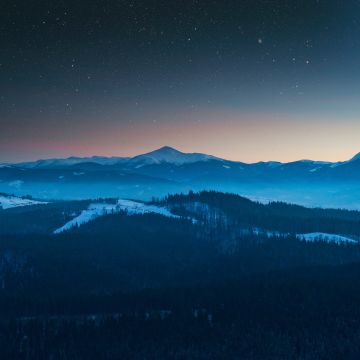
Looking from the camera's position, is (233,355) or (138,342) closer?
(233,355)

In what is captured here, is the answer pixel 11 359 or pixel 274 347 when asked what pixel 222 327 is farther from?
pixel 11 359

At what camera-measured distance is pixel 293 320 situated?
195m

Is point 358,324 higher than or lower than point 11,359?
higher

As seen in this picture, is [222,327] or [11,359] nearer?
[11,359]

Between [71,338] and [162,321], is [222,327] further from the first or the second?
[71,338]

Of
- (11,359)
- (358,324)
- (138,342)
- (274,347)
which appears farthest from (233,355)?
(11,359)

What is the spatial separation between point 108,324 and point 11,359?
40.6 metres

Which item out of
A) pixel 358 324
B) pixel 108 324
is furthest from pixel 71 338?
pixel 358 324

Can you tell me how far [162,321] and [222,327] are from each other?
2479 centimetres

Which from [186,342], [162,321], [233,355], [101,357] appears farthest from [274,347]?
[101,357]

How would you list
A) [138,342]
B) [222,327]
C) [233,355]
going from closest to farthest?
[233,355]
[138,342]
[222,327]

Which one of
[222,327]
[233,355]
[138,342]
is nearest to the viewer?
[233,355]

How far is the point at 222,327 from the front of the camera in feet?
624

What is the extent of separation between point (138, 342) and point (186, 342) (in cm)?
1777
